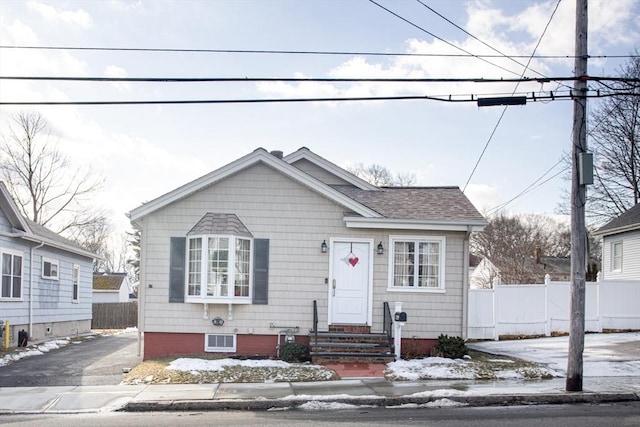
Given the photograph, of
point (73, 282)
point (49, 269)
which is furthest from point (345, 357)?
point (73, 282)

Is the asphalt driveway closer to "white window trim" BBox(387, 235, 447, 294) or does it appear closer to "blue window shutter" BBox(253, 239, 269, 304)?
"white window trim" BBox(387, 235, 447, 294)

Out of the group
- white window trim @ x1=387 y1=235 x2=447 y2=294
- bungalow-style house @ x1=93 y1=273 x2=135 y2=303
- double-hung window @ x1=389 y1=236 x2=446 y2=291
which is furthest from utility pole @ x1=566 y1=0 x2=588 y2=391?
bungalow-style house @ x1=93 y1=273 x2=135 y2=303

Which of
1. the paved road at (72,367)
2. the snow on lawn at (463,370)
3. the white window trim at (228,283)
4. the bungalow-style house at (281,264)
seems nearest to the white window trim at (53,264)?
the paved road at (72,367)

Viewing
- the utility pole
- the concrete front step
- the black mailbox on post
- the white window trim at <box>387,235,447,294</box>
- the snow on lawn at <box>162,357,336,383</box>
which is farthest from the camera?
the white window trim at <box>387,235,447,294</box>

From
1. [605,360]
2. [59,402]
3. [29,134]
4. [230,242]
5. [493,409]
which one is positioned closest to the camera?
[493,409]

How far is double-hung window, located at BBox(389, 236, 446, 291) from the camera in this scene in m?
16.0

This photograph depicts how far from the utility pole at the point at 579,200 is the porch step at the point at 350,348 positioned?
4529 millimetres

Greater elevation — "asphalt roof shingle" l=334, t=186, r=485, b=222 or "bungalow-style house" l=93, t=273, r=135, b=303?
"asphalt roof shingle" l=334, t=186, r=485, b=222

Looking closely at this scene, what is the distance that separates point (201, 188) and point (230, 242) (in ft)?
5.18

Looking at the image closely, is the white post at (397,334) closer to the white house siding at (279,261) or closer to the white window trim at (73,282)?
the white house siding at (279,261)

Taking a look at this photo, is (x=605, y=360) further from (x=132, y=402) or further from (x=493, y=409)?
(x=132, y=402)

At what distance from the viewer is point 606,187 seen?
115 ft

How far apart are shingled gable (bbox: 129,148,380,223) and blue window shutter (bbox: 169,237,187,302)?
1.20 m

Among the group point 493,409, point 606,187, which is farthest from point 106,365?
point 606,187
